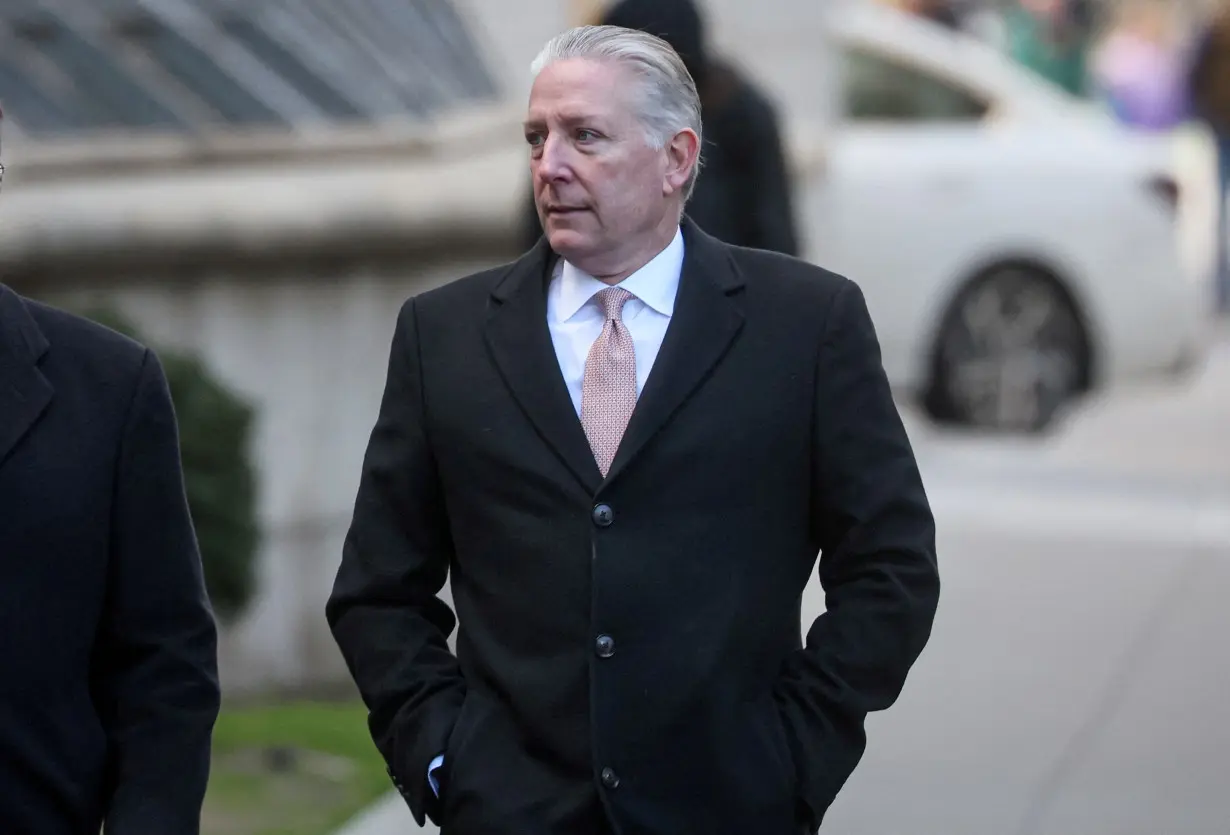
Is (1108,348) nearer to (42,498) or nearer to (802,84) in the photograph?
(802,84)

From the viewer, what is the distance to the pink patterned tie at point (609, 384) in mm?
2791

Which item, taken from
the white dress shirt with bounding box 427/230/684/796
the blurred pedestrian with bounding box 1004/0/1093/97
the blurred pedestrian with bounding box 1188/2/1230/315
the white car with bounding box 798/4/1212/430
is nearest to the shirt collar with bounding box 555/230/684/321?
the white dress shirt with bounding box 427/230/684/796

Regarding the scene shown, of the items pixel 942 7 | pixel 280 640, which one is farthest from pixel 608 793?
pixel 942 7

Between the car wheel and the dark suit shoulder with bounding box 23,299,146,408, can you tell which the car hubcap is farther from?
the dark suit shoulder with bounding box 23,299,146,408

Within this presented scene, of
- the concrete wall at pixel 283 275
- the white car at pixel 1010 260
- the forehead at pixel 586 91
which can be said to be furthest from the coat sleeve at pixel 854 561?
the white car at pixel 1010 260

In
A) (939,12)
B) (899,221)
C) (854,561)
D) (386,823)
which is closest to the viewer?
(854,561)

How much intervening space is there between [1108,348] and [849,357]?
843 cm

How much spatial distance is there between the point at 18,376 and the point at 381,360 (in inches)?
175

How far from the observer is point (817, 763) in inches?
111

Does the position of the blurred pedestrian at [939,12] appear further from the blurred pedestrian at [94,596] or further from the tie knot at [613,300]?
the blurred pedestrian at [94,596]

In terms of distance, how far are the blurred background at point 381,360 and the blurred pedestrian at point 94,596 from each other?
2.46 m

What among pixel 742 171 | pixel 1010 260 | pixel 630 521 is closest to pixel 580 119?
pixel 630 521

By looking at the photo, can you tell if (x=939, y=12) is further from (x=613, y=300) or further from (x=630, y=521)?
(x=630, y=521)

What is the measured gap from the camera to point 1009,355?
438 inches
